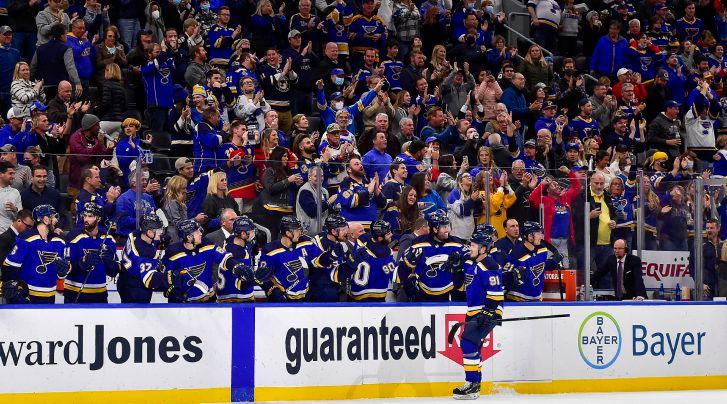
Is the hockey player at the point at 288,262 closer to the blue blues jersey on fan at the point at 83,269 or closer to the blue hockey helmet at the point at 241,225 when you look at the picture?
the blue hockey helmet at the point at 241,225

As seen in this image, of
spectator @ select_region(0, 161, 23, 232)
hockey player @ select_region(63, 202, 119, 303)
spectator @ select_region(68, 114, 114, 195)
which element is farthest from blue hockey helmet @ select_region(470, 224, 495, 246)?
spectator @ select_region(0, 161, 23, 232)

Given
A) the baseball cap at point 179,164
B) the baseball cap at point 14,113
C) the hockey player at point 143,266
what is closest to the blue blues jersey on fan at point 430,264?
the baseball cap at point 179,164

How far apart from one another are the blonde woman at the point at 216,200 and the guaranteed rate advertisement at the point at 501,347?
1.05 m

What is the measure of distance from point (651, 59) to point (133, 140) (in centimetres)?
964

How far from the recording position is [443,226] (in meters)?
12.3

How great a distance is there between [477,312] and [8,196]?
13.6ft

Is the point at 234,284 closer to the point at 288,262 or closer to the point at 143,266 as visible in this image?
the point at 288,262

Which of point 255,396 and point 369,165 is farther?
point 369,165

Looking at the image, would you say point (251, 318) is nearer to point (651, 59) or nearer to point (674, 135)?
point (674, 135)

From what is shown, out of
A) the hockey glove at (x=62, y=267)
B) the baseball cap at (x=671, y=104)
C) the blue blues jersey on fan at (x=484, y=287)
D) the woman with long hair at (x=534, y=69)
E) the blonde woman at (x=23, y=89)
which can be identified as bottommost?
the blue blues jersey on fan at (x=484, y=287)

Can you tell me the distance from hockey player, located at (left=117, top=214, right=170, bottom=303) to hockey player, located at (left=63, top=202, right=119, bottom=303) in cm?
13

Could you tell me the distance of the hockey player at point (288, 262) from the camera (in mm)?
11898

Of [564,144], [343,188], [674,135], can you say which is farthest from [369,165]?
[674,135]

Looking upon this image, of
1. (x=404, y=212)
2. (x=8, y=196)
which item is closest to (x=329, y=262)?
(x=404, y=212)
